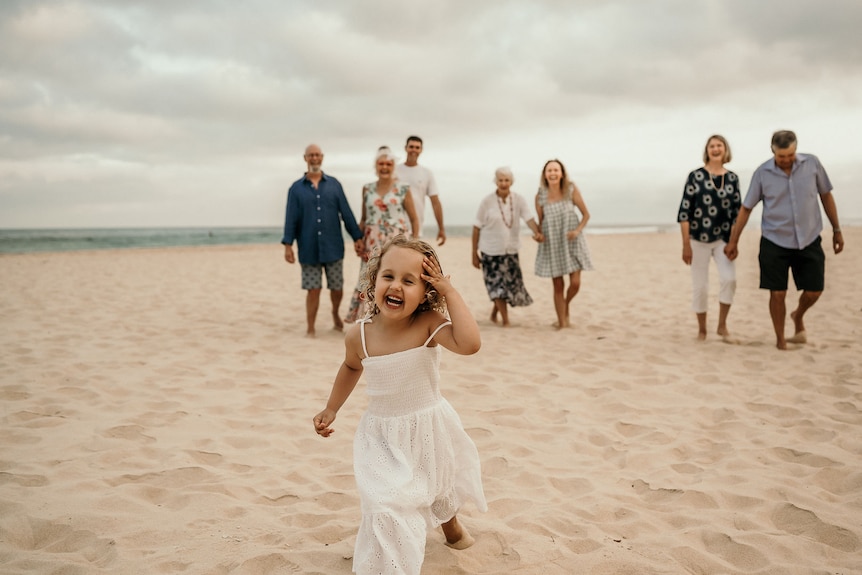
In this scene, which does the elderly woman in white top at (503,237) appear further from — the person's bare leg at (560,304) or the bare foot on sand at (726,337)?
the bare foot on sand at (726,337)

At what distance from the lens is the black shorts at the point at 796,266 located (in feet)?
19.1

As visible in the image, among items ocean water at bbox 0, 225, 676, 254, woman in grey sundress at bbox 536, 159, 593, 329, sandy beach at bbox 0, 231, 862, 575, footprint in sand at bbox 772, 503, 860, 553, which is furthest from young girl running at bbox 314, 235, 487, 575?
ocean water at bbox 0, 225, 676, 254

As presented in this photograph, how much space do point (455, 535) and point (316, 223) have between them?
4792 mm

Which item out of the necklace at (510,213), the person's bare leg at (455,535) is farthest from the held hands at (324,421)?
the necklace at (510,213)

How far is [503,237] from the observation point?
24.8 feet

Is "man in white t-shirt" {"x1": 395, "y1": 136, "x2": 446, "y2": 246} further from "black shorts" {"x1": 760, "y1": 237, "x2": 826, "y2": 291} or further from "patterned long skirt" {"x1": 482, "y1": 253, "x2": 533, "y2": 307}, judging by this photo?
"black shorts" {"x1": 760, "y1": 237, "x2": 826, "y2": 291}

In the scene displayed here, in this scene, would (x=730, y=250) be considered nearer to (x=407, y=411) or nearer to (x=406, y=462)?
(x=407, y=411)

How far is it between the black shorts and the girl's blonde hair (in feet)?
15.1

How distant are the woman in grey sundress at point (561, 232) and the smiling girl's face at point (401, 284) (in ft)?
16.9

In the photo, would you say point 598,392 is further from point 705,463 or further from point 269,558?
point 269,558

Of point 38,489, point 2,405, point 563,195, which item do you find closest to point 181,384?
point 2,405

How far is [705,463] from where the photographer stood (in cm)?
345

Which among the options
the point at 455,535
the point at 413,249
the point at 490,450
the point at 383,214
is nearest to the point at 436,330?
the point at 413,249

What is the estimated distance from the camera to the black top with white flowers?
634cm
